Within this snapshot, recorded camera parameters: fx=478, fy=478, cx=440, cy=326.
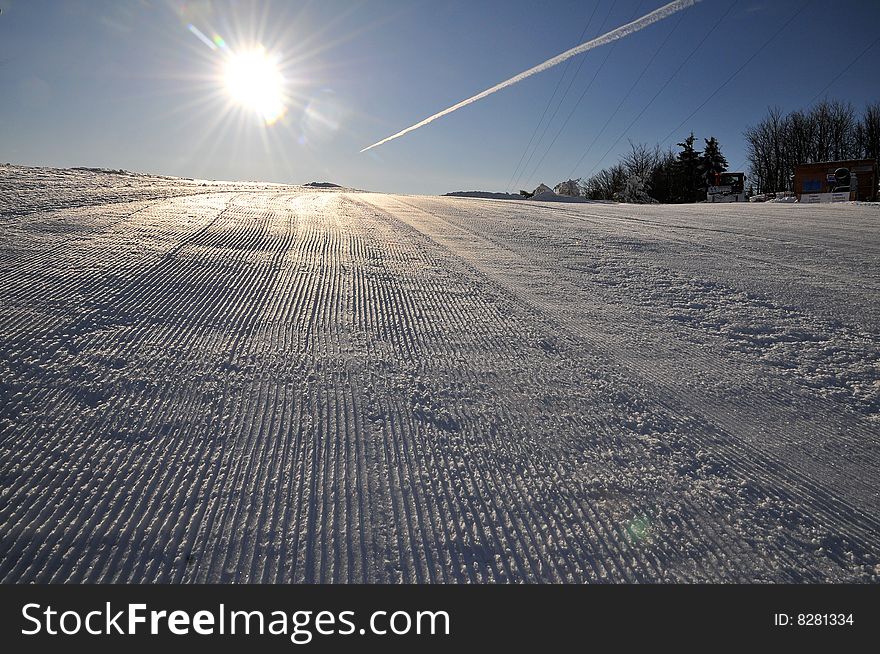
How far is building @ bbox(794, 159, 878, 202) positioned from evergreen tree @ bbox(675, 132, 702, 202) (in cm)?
2283

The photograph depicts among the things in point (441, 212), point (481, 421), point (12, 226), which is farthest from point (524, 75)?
point (481, 421)

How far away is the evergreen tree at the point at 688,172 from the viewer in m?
51.6

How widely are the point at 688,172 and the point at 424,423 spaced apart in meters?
59.2

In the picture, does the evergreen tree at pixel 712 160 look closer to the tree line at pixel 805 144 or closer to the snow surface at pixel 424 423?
the tree line at pixel 805 144

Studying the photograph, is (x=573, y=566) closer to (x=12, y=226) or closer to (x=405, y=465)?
(x=405, y=465)

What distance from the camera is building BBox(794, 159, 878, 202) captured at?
27594 millimetres

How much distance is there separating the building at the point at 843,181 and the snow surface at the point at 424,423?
30.8 m

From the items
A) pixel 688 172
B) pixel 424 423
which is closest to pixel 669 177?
pixel 688 172

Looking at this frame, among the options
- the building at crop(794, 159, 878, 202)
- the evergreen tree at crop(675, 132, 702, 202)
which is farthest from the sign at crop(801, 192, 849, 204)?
the evergreen tree at crop(675, 132, 702, 202)

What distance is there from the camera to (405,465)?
1961 millimetres

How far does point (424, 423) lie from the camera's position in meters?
2.25

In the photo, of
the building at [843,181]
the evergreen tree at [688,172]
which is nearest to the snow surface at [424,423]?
the building at [843,181]

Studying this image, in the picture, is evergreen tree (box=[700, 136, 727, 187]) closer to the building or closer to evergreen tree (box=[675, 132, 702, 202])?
evergreen tree (box=[675, 132, 702, 202])

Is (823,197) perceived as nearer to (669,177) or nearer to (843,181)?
(843,181)
